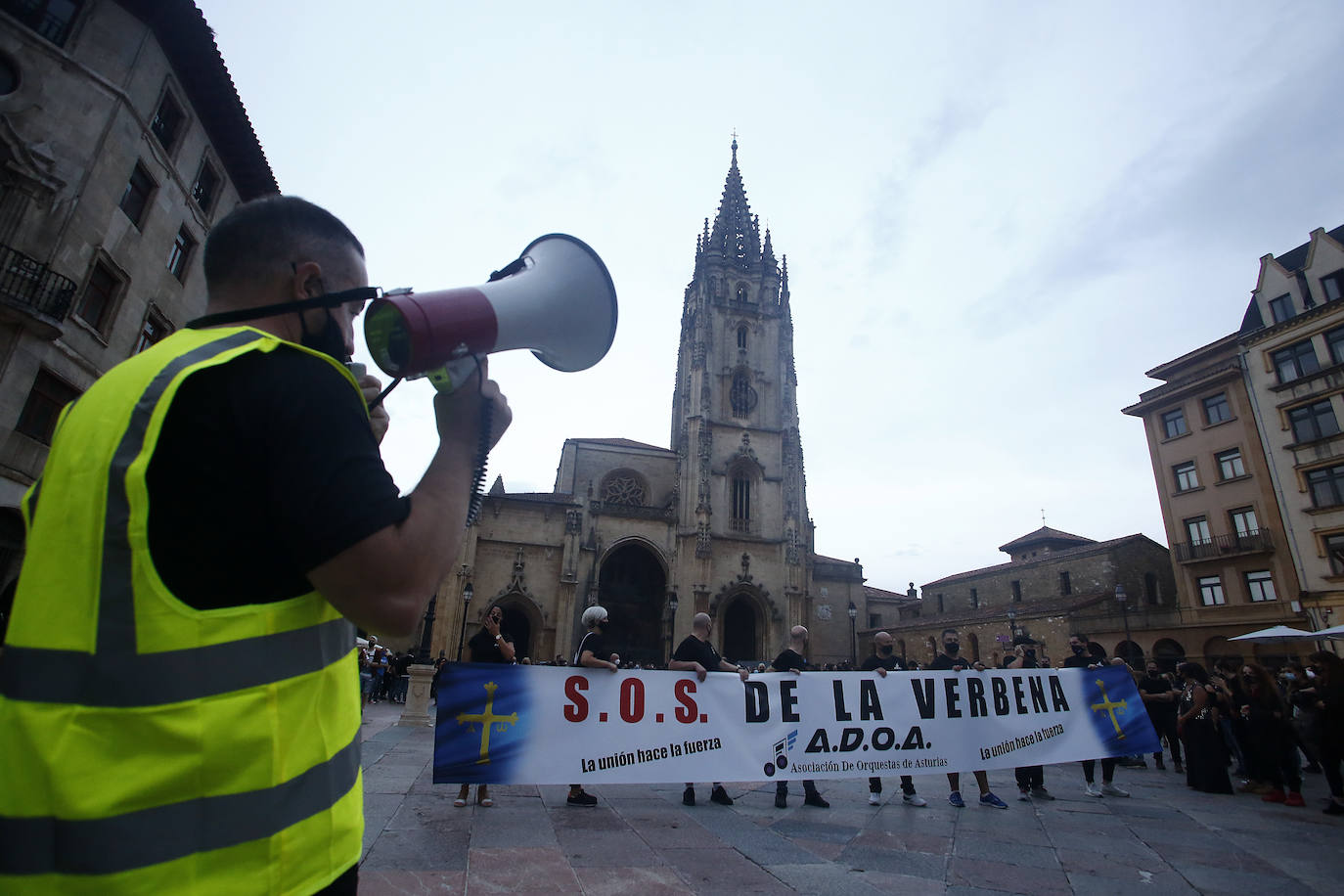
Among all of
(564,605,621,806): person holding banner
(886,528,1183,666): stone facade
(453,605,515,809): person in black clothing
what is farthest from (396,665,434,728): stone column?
(886,528,1183,666): stone facade

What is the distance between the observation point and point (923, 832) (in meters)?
5.52

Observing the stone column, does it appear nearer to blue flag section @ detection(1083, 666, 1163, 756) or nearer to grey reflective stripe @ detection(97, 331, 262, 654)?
blue flag section @ detection(1083, 666, 1163, 756)

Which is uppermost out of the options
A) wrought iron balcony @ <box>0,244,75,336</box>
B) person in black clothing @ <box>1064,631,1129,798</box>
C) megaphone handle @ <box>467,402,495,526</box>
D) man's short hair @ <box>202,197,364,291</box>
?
wrought iron balcony @ <box>0,244,75,336</box>

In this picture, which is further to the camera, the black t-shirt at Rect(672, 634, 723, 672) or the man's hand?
the black t-shirt at Rect(672, 634, 723, 672)

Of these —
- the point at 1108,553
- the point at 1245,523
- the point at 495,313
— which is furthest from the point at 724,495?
the point at 495,313

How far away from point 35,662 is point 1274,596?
107ft

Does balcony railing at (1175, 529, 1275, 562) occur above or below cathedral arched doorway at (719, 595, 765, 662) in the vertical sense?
above

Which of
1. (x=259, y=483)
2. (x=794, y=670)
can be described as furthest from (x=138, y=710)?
(x=794, y=670)

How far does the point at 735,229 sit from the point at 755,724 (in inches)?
1707

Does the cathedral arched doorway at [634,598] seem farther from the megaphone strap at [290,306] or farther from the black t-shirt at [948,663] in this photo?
the megaphone strap at [290,306]

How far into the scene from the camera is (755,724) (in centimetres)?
652

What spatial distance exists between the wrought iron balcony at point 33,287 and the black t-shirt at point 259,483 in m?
14.5

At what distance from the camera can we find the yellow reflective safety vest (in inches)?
31.8

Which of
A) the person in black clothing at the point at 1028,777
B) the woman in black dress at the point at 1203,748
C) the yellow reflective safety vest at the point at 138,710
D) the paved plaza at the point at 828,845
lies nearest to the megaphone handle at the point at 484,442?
the yellow reflective safety vest at the point at 138,710
